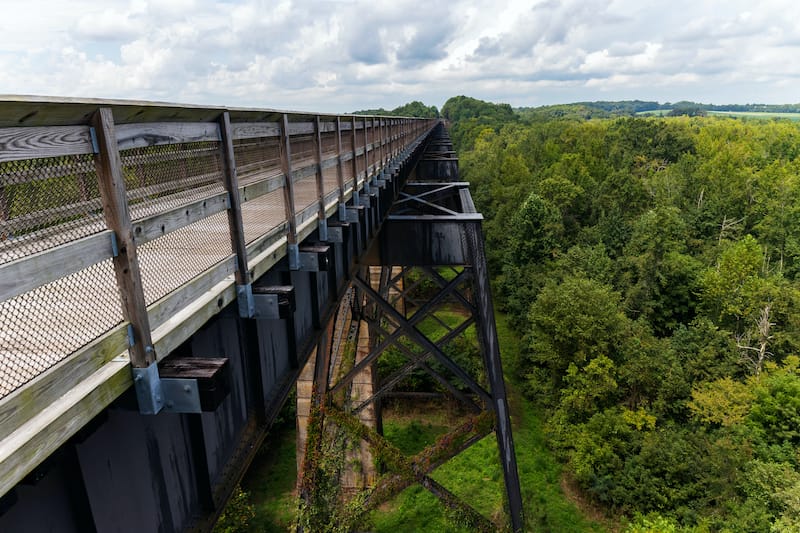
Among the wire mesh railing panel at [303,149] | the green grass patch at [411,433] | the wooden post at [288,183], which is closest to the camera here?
the wooden post at [288,183]

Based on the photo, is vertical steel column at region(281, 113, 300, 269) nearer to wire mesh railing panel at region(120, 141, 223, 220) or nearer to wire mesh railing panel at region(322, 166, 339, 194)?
wire mesh railing panel at region(120, 141, 223, 220)

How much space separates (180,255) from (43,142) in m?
1.38

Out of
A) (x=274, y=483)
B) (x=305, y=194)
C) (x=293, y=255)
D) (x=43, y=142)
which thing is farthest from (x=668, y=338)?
(x=43, y=142)

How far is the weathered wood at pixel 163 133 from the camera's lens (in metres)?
2.29

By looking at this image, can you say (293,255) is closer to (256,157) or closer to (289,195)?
(289,195)

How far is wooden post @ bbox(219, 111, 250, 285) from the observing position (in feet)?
10.5

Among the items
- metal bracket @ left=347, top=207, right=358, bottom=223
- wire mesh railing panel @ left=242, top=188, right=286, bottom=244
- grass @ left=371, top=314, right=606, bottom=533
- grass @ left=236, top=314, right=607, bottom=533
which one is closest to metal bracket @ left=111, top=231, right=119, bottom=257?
wire mesh railing panel @ left=242, top=188, right=286, bottom=244

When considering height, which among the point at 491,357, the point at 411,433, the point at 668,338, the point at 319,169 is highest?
the point at 319,169

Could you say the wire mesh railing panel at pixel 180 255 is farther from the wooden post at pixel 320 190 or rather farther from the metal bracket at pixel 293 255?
the wooden post at pixel 320 190

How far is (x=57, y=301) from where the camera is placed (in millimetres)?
2260

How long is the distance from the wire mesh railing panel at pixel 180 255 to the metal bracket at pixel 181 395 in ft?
1.47

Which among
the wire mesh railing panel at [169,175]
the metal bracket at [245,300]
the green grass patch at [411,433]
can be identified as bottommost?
the green grass patch at [411,433]

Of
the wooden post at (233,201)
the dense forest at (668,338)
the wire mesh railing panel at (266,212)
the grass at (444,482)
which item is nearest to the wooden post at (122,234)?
the wooden post at (233,201)

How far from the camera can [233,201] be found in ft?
10.8
